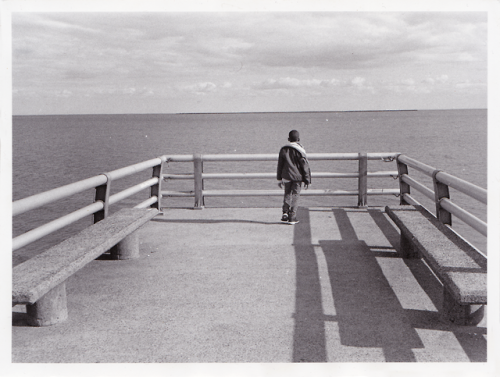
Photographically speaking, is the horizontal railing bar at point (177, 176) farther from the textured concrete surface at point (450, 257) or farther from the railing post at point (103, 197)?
the textured concrete surface at point (450, 257)

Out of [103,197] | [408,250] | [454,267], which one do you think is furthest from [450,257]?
[103,197]

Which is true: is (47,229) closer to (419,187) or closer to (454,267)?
(454,267)

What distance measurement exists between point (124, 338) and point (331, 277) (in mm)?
2271

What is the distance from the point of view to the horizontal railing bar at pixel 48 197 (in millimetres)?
4398

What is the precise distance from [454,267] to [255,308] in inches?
63.4

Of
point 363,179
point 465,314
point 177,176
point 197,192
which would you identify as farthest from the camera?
point 197,192

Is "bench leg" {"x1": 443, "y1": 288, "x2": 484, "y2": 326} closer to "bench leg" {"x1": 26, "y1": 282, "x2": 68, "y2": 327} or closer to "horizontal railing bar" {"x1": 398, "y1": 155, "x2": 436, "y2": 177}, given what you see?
"horizontal railing bar" {"x1": 398, "y1": 155, "x2": 436, "y2": 177}

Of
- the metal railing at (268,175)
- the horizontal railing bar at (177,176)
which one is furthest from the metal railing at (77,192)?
the metal railing at (268,175)

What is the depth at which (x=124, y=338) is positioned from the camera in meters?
4.07

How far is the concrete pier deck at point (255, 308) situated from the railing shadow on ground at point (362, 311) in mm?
11

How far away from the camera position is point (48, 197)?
16.4 ft

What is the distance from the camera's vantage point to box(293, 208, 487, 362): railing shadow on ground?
390 cm
